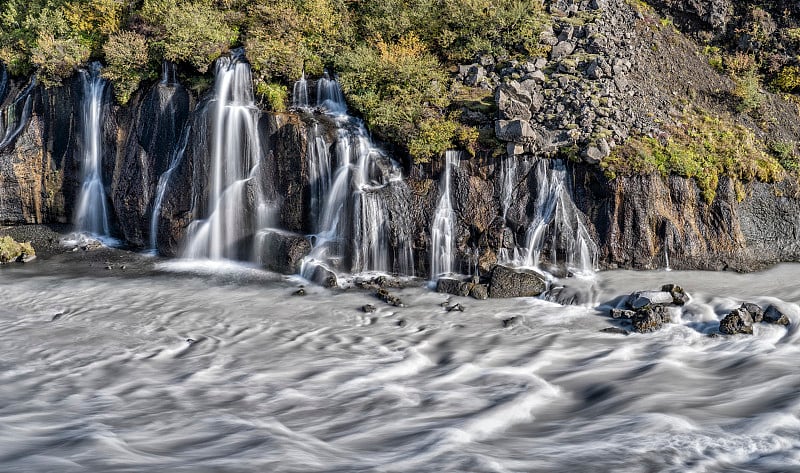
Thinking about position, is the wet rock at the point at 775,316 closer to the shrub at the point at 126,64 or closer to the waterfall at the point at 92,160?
the shrub at the point at 126,64

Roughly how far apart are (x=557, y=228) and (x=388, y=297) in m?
5.12

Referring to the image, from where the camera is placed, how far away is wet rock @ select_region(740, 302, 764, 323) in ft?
38.7

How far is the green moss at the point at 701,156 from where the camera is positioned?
608 inches

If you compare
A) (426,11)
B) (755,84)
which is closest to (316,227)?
(426,11)

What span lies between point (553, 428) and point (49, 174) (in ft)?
66.9

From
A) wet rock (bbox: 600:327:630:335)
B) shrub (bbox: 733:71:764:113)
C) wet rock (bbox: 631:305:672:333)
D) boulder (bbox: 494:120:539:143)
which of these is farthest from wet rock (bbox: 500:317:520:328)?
shrub (bbox: 733:71:764:113)

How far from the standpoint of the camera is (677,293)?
42.9 ft

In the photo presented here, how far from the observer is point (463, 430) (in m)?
7.33

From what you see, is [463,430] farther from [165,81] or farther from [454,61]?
[165,81]

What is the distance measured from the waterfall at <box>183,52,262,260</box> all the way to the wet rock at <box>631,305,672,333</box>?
36.6 feet

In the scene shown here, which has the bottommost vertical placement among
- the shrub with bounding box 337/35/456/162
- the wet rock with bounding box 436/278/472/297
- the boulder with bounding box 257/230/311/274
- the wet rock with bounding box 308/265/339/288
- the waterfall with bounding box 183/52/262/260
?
the wet rock with bounding box 436/278/472/297

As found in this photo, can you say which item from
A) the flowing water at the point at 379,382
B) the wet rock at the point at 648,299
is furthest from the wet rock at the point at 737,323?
the wet rock at the point at 648,299

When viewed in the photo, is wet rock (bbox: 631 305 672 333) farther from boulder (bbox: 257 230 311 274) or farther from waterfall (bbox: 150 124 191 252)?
waterfall (bbox: 150 124 191 252)

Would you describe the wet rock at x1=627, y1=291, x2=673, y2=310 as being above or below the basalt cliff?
below
